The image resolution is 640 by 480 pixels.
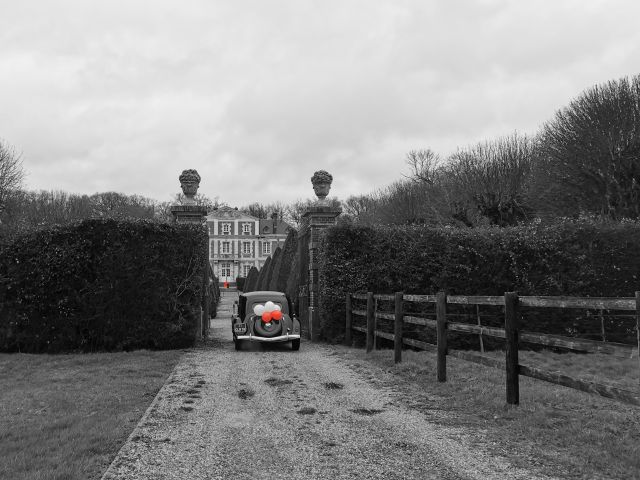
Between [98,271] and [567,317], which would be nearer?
[98,271]

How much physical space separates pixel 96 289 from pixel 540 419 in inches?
378

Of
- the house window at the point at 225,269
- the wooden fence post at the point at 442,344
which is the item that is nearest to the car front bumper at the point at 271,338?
the wooden fence post at the point at 442,344

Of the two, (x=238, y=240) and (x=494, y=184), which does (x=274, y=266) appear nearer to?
(x=494, y=184)

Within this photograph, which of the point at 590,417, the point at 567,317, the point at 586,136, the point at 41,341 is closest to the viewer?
the point at 590,417

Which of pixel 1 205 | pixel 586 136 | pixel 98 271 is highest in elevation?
pixel 586 136

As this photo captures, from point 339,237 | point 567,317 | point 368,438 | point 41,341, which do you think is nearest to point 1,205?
point 41,341

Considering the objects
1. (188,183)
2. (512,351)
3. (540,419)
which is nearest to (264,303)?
(188,183)

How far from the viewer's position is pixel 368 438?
5.09m

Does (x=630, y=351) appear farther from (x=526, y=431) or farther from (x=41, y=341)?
(x=41, y=341)

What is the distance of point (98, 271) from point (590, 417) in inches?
390

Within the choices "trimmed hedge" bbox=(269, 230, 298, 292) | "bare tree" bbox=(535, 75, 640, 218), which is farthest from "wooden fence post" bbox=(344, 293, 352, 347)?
"bare tree" bbox=(535, 75, 640, 218)

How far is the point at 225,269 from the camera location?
279ft

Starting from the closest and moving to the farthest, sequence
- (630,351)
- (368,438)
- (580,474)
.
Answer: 1. (580,474)
2. (630,351)
3. (368,438)

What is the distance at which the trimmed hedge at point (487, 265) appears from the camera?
13.6m
